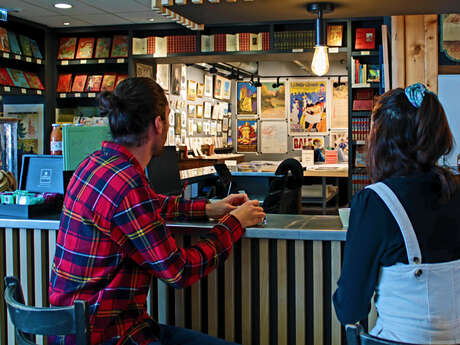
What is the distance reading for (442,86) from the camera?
4.00 metres

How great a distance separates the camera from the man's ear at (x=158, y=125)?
67.8 inches

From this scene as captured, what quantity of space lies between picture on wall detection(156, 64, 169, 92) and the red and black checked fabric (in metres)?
6.60

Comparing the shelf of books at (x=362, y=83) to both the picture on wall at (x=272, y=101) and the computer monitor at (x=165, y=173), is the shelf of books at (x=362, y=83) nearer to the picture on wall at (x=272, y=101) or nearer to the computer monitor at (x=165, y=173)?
the computer monitor at (x=165, y=173)

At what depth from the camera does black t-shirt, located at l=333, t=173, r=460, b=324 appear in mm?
1354

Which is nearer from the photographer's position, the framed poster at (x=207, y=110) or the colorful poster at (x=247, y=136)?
the framed poster at (x=207, y=110)

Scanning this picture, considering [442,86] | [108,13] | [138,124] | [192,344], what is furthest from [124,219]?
[108,13]

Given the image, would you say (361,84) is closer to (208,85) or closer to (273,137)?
(208,85)

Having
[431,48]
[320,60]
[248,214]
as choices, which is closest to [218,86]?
[320,60]

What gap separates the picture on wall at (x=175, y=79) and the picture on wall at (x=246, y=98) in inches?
119

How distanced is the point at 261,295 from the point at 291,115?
9.45 meters

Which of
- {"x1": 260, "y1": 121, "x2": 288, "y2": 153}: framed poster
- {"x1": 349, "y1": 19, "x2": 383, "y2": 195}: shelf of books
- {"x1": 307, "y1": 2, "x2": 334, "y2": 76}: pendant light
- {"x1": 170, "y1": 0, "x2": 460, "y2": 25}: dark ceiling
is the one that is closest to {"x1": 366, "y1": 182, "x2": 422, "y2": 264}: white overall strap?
{"x1": 170, "y1": 0, "x2": 460, "y2": 25}: dark ceiling

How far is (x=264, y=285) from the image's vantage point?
2.24 meters

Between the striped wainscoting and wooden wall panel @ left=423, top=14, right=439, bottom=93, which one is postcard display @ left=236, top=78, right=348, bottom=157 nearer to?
wooden wall panel @ left=423, top=14, right=439, bottom=93

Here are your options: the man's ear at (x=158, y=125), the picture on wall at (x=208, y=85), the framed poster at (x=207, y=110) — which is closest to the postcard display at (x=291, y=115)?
the picture on wall at (x=208, y=85)
